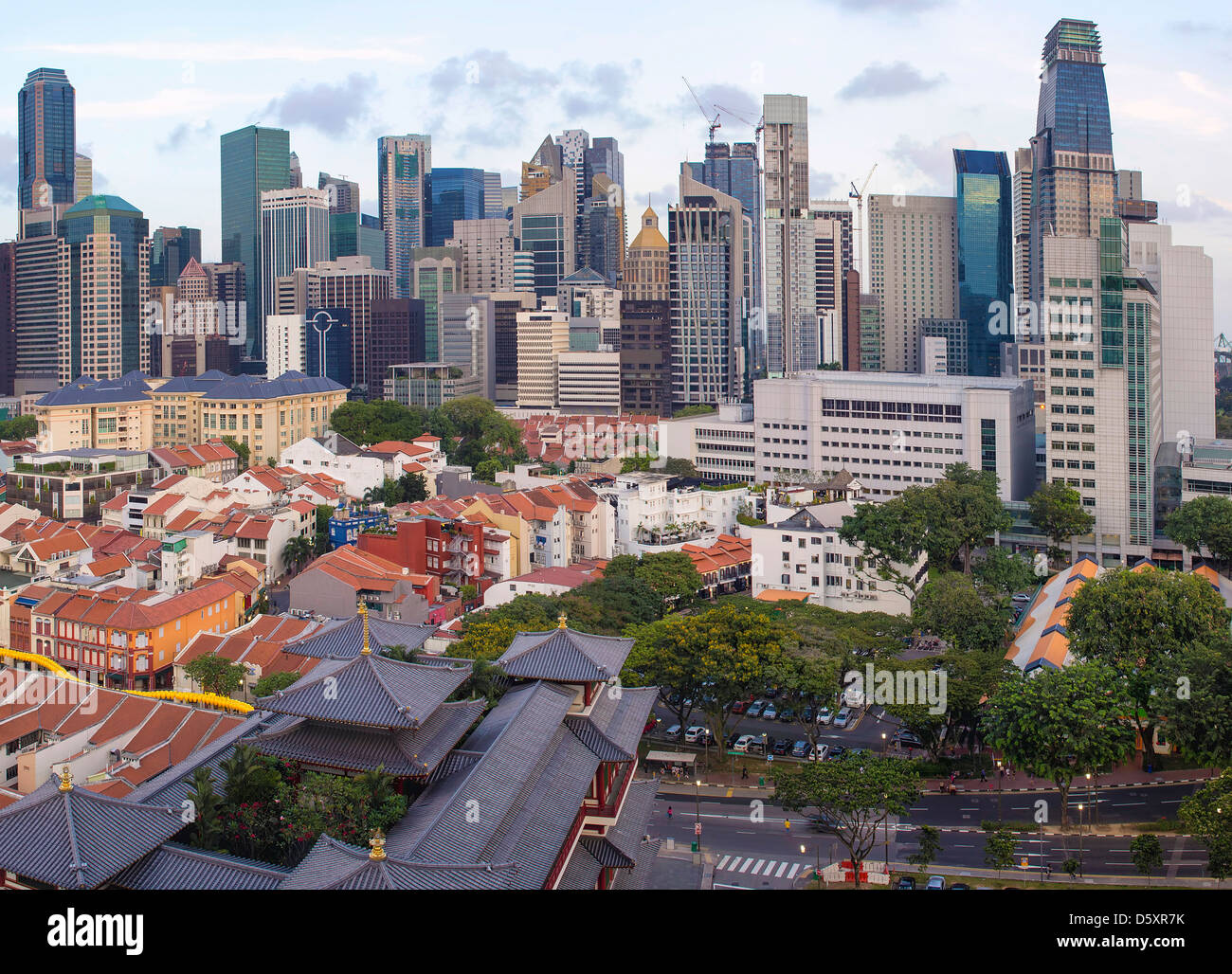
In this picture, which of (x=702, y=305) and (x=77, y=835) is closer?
(x=77, y=835)

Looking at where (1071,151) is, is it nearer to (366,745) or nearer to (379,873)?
(366,745)

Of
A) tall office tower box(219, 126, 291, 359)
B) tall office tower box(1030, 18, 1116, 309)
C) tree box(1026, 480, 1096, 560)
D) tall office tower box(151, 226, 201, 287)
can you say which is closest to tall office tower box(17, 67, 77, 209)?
tall office tower box(151, 226, 201, 287)

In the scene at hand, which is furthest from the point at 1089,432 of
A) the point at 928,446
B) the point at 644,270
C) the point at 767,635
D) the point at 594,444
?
the point at 644,270

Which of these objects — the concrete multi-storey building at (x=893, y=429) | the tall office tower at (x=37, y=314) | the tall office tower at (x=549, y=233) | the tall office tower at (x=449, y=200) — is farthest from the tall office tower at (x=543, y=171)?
the concrete multi-storey building at (x=893, y=429)

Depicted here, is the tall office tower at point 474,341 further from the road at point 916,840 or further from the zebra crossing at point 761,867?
the zebra crossing at point 761,867

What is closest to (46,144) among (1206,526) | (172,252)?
(172,252)
